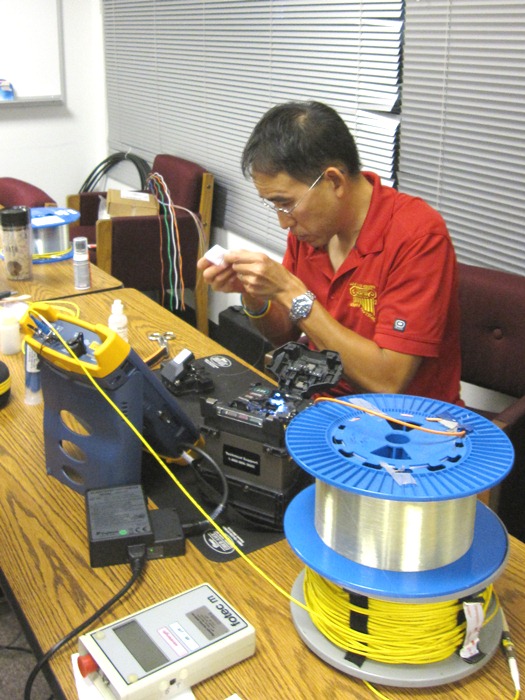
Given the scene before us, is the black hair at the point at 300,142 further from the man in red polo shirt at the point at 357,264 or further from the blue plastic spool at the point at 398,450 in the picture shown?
the blue plastic spool at the point at 398,450

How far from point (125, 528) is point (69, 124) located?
4.44 meters

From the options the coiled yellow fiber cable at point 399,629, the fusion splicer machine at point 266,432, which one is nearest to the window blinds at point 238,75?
the fusion splicer machine at point 266,432

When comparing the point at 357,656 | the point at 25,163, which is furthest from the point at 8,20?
the point at 357,656

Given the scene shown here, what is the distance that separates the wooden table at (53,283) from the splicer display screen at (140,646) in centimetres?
151

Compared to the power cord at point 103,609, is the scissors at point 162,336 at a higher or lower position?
higher

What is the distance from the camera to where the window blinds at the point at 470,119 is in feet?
7.09

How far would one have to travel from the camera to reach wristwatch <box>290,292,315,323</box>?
159 centimetres

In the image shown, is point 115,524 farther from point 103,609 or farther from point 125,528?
point 103,609

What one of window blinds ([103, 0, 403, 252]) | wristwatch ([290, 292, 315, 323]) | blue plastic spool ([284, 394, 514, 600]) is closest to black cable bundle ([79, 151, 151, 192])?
window blinds ([103, 0, 403, 252])

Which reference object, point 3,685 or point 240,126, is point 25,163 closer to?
point 240,126

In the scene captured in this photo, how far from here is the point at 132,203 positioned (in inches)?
148

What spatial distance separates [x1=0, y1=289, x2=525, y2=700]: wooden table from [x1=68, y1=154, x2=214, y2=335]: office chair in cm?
224

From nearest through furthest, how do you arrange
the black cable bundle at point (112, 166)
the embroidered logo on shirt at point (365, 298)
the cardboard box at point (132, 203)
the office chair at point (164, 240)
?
the embroidered logo on shirt at point (365, 298) < the office chair at point (164, 240) < the cardboard box at point (132, 203) < the black cable bundle at point (112, 166)

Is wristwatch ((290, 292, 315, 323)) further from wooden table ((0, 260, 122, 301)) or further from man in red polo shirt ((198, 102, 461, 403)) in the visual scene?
wooden table ((0, 260, 122, 301))
